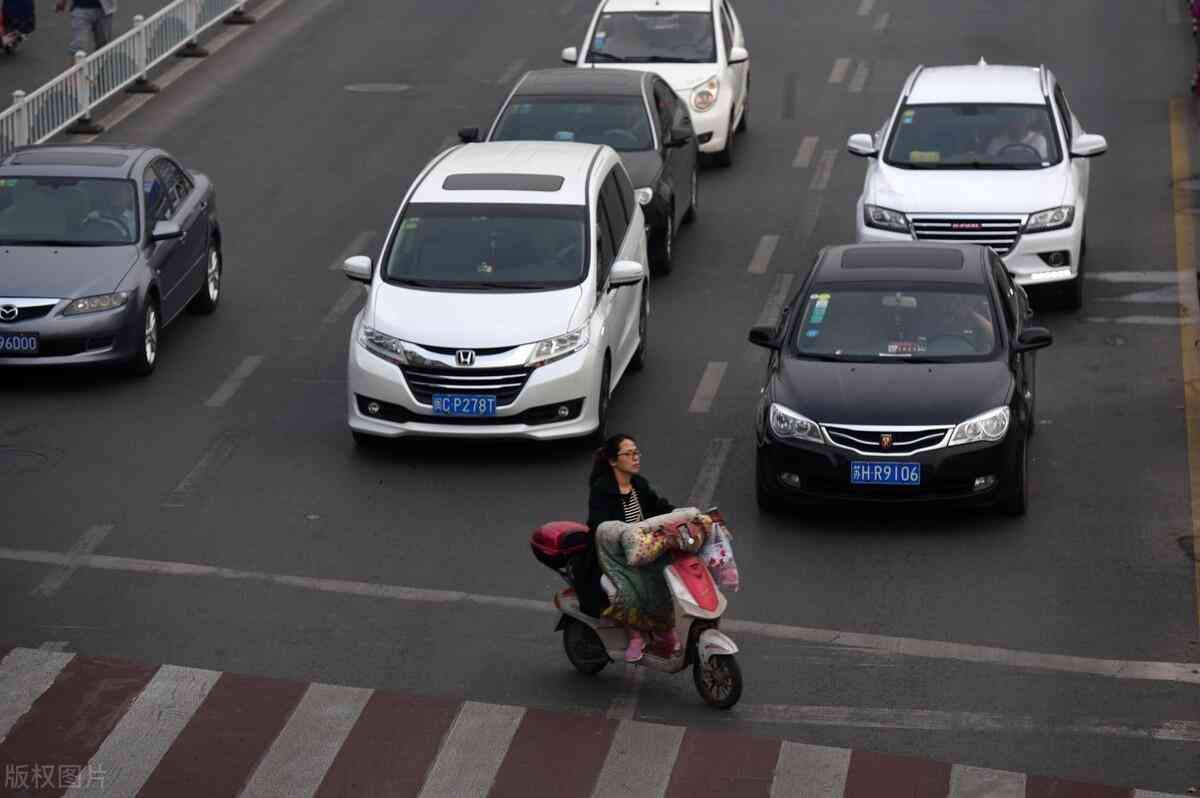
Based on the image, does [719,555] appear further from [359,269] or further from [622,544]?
[359,269]

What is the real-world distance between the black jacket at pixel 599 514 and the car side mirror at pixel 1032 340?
4.35 m

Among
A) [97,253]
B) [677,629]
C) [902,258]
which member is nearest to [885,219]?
[902,258]

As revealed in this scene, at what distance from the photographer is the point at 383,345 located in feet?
53.7

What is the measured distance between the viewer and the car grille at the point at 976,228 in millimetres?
19969

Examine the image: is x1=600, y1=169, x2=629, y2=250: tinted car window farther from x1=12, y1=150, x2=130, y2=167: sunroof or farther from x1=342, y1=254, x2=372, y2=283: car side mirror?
x1=12, y1=150, x2=130, y2=167: sunroof

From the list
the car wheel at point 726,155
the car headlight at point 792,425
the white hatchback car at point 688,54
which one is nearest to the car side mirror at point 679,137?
the white hatchback car at point 688,54

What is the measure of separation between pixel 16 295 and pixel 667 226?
6.46 metres

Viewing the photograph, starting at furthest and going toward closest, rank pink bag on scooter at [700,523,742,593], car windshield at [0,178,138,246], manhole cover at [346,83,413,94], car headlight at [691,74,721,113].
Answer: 1. manhole cover at [346,83,413,94]
2. car headlight at [691,74,721,113]
3. car windshield at [0,178,138,246]
4. pink bag on scooter at [700,523,742,593]

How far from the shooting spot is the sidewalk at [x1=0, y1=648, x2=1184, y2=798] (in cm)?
1083

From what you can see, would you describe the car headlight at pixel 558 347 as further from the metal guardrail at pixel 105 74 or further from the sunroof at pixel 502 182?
the metal guardrail at pixel 105 74

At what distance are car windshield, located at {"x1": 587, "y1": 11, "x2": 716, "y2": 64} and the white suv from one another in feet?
14.9

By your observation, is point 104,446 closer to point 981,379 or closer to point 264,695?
point 264,695

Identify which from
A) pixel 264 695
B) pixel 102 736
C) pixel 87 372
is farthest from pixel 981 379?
pixel 87 372

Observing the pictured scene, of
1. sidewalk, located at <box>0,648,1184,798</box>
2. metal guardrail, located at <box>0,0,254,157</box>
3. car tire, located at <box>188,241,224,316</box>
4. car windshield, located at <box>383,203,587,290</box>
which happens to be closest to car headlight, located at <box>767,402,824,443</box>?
car windshield, located at <box>383,203,587,290</box>
